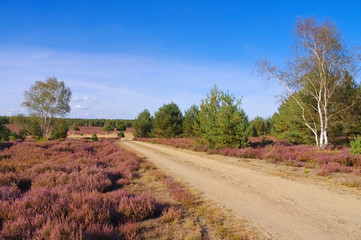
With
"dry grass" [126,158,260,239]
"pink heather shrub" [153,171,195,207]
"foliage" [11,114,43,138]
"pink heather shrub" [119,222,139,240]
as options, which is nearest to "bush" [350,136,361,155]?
"dry grass" [126,158,260,239]

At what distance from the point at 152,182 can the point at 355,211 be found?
6763 millimetres

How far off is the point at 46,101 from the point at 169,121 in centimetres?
2427

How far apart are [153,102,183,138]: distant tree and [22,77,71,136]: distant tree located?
19.5 meters

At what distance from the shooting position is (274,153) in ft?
48.2

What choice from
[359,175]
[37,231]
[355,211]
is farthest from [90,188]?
A: [359,175]

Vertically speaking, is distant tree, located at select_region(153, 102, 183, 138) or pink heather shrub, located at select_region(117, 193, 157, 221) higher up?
distant tree, located at select_region(153, 102, 183, 138)

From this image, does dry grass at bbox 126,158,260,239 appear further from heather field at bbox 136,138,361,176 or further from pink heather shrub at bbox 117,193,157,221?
heather field at bbox 136,138,361,176

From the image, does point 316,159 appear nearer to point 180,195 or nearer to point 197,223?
point 180,195

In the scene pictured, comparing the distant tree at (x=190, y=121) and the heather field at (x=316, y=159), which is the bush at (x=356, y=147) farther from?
the distant tree at (x=190, y=121)

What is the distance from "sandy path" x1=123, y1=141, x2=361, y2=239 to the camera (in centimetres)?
436

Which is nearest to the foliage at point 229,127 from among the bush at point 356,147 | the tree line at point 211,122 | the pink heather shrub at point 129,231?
the tree line at point 211,122

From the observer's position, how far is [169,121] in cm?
3884

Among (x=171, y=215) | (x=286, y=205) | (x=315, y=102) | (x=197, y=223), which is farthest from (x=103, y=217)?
(x=315, y=102)

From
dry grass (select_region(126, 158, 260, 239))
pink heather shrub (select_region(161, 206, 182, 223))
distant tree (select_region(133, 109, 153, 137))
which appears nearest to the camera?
dry grass (select_region(126, 158, 260, 239))
